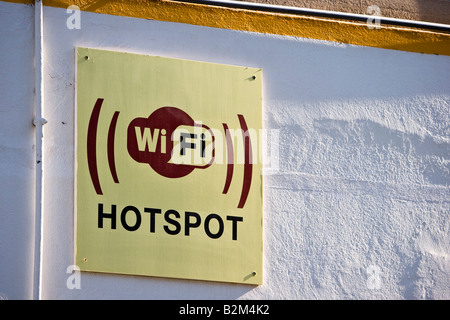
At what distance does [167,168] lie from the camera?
6.68 meters

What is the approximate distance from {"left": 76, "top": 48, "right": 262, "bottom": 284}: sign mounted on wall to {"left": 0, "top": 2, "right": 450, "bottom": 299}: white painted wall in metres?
0.10

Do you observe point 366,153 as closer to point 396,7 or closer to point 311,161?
point 311,161

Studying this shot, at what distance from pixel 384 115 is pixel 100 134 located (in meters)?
2.18

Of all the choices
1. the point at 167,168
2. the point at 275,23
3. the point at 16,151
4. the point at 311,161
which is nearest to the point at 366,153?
the point at 311,161

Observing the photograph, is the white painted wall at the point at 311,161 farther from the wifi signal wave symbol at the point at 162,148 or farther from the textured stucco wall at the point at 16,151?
the wifi signal wave symbol at the point at 162,148

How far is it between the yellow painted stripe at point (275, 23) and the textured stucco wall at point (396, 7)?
16 cm

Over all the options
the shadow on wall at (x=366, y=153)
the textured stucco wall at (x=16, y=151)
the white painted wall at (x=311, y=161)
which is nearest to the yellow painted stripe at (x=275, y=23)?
the white painted wall at (x=311, y=161)

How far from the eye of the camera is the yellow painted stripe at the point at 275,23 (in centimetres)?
686

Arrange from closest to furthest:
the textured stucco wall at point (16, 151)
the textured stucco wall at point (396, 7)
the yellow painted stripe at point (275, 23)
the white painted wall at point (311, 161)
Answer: the textured stucco wall at point (16, 151), the white painted wall at point (311, 161), the yellow painted stripe at point (275, 23), the textured stucco wall at point (396, 7)

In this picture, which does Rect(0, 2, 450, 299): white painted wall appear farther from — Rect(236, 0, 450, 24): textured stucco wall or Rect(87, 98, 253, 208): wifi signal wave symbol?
Rect(236, 0, 450, 24): textured stucco wall

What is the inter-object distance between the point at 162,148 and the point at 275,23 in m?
1.31

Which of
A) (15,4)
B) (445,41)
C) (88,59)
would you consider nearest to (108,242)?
(88,59)

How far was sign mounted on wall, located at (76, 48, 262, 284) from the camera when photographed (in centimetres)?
647

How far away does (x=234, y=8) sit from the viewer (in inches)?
280
